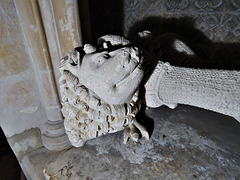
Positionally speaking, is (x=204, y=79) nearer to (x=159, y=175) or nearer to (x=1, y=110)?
(x=159, y=175)

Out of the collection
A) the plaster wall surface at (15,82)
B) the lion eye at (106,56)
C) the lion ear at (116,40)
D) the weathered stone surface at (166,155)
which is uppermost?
the lion ear at (116,40)

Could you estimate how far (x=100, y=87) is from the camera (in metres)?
0.59

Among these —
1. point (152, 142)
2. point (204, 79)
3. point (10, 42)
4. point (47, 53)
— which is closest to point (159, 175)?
point (152, 142)

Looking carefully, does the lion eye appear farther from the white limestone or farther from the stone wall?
the stone wall

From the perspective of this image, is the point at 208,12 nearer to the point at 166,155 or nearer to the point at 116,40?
the point at 116,40

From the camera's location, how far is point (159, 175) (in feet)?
2.25

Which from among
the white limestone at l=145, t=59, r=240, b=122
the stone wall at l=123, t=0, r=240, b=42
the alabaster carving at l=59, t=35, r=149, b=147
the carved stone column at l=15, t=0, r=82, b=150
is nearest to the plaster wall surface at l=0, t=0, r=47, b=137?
the carved stone column at l=15, t=0, r=82, b=150

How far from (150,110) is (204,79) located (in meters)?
0.51

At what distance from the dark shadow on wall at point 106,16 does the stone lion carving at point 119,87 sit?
1.24 metres

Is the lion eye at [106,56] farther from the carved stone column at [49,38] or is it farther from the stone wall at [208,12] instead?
the stone wall at [208,12]

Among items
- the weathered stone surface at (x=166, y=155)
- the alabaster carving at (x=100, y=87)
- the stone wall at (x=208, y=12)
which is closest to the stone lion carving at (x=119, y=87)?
the alabaster carving at (x=100, y=87)

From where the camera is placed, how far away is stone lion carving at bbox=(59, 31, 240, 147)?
59 centimetres

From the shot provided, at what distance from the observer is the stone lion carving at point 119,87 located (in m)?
0.59

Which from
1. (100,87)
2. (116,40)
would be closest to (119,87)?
(100,87)
